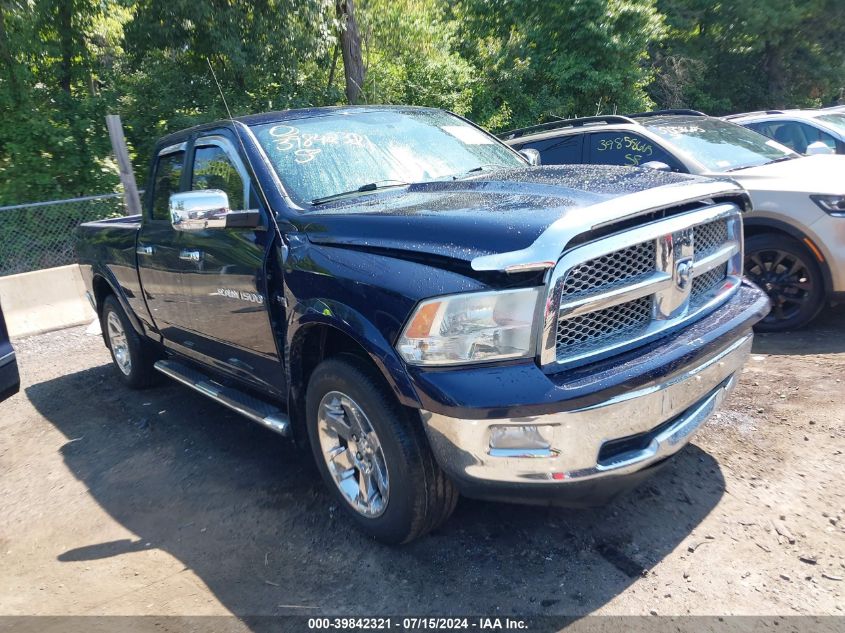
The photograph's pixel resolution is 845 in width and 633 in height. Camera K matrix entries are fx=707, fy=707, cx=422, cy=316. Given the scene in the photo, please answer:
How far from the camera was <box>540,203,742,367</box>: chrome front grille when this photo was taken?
8.53 ft

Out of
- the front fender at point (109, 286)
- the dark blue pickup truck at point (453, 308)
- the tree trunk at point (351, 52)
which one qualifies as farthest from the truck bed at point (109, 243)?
the tree trunk at point (351, 52)

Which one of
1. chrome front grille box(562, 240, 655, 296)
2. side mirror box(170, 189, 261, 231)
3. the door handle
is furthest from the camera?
the door handle

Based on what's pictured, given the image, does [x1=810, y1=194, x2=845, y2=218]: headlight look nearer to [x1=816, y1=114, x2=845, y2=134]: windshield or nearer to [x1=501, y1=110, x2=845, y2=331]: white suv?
[x1=501, y1=110, x2=845, y2=331]: white suv

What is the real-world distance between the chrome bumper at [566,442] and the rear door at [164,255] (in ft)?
8.19

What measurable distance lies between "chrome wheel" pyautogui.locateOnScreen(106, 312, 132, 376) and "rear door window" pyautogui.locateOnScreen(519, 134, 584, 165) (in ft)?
13.9

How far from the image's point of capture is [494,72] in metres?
15.9

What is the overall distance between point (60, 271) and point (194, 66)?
5609 mm

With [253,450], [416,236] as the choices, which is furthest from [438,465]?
[253,450]

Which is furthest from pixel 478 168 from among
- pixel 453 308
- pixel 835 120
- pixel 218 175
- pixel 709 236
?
pixel 835 120

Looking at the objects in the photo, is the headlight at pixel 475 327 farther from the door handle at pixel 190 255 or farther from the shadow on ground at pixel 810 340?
the shadow on ground at pixel 810 340

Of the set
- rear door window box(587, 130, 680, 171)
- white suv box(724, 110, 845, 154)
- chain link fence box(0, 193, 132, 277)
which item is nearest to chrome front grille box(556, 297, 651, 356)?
rear door window box(587, 130, 680, 171)

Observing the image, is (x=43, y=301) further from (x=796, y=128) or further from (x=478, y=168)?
(x=796, y=128)

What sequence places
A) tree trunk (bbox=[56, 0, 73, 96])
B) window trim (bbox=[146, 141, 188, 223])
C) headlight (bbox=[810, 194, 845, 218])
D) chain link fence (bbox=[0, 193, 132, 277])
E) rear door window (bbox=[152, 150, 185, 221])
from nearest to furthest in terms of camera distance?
window trim (bbox=[146, 141, 188, 223])
rear door window (bbox=[152, 150, 185, 221])
headlight (bbox=[810, 194, 845, 218])
chain link fence (bbox=[0, 193, 132, 277])
tree trunk (bbox=[56, 0, 73, 96])

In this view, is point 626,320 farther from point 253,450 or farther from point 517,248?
point 253,450
